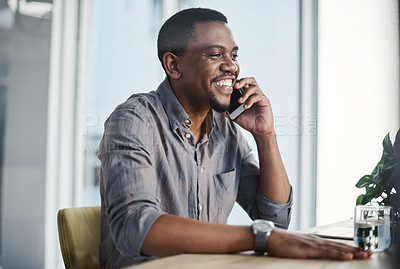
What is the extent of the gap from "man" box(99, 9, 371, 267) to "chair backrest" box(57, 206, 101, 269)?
1.1 inches

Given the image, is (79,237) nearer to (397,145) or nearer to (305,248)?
(305,248)

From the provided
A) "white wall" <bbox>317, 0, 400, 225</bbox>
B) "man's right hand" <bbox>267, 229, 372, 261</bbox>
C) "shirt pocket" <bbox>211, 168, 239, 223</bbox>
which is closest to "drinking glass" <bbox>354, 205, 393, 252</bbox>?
"man's right hand" <bbox>267, 229, 372, 261</bbox>

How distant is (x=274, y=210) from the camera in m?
1.25

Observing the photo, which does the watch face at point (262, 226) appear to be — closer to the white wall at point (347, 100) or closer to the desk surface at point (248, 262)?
the desk surface at point (248, 262)

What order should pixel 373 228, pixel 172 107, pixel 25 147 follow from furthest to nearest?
pixel 25 147 < pixel 172 107 < pixel 373 228

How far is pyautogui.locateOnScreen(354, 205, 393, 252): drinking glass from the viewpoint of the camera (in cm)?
85

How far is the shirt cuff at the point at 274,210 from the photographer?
125 cm

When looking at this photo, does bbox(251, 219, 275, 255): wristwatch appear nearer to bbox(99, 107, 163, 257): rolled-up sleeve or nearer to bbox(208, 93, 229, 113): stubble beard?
bbox(99, 107, 163, 257): rolled-up sleeve

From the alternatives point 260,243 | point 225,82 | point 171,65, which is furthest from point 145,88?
point 260,243

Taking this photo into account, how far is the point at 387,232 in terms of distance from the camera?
2.83ft

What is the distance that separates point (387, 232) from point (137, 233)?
1.59ft

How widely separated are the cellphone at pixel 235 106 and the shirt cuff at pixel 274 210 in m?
0.24

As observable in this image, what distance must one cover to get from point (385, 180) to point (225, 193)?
17.4 inches

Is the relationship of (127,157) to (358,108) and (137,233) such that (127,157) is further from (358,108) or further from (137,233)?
(358,108)
